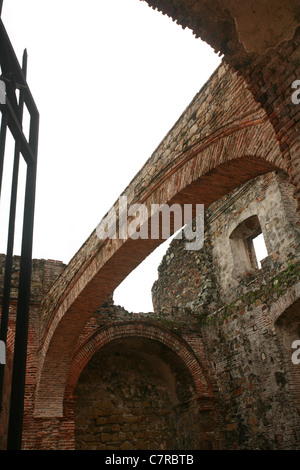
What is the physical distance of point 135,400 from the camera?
9961mm

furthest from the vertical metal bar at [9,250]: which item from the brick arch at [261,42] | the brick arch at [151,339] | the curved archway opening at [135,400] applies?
the curved archway opening at [135,400]

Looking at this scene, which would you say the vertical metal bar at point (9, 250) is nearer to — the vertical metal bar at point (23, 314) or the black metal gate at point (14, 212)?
the black metal gate at point (14, 212)

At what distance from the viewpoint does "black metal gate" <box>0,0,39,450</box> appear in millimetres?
1798

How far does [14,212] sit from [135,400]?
8.91 meters

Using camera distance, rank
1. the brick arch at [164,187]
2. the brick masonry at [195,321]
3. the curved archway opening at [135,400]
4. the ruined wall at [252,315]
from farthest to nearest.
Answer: the curved archway opening at [135,400] < the ruined wall at [252,315] < the brick masonry at [195,321] < the brick arch at [164,187]

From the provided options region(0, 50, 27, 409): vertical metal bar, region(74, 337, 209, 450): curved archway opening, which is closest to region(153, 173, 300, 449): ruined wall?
region(74, 337, 209, 450): curved archway opening

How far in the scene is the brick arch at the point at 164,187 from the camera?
13.3ft

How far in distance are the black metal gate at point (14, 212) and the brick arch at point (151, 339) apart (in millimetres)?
7028

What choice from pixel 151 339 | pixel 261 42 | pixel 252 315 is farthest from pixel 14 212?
pixel 151 339

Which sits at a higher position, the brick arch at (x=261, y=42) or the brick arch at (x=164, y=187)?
the brick arch at (x=164, y=187)

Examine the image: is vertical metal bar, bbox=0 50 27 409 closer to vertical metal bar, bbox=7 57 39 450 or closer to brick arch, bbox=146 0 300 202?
vertical metal bar, bbox=7 57 39 450
